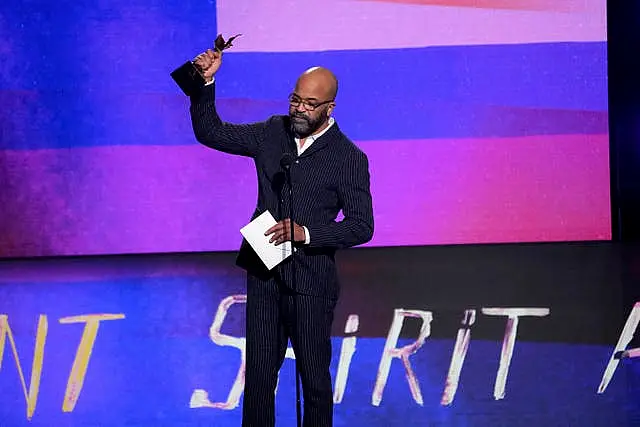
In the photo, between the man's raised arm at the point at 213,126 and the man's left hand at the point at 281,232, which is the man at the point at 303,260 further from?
the man's left hand at the point at 281,232

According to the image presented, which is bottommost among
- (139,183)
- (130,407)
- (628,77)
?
(130,407)

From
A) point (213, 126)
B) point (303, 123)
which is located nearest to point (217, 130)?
point (213, 126)

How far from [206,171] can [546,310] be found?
57.4 inches

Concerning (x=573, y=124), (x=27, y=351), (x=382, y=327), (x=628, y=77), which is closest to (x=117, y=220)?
(x=27, y=351)

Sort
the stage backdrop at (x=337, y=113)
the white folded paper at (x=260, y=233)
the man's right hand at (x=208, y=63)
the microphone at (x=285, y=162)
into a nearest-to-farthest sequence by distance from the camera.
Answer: the microphone at (x=285, y=162), the white folded paper at (x=260, y=233), the man's right hand at (x=208, y=63), the stage backdrop at (x=337, y=113)

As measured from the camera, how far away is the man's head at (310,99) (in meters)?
3.02

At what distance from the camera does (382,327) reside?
4.08 meters

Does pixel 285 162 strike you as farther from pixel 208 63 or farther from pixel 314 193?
pixel 208 63

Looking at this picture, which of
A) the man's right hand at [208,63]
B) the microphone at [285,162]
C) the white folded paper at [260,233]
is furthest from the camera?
the man's right hand at [208,63]

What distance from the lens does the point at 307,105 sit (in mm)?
3031

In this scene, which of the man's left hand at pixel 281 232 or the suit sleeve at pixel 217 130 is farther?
the suit sleeve at pixel 217 130

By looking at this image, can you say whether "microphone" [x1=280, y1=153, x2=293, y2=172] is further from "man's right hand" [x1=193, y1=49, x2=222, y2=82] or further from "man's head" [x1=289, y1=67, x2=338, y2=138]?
"man's right hand" [x1=193, y1=49, x2=222, y2=82]

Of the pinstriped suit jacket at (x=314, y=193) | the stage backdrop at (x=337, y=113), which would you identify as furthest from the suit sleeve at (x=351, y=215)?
the stage backdrop at (x=337, y=113)

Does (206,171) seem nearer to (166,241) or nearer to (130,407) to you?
(166,241)
